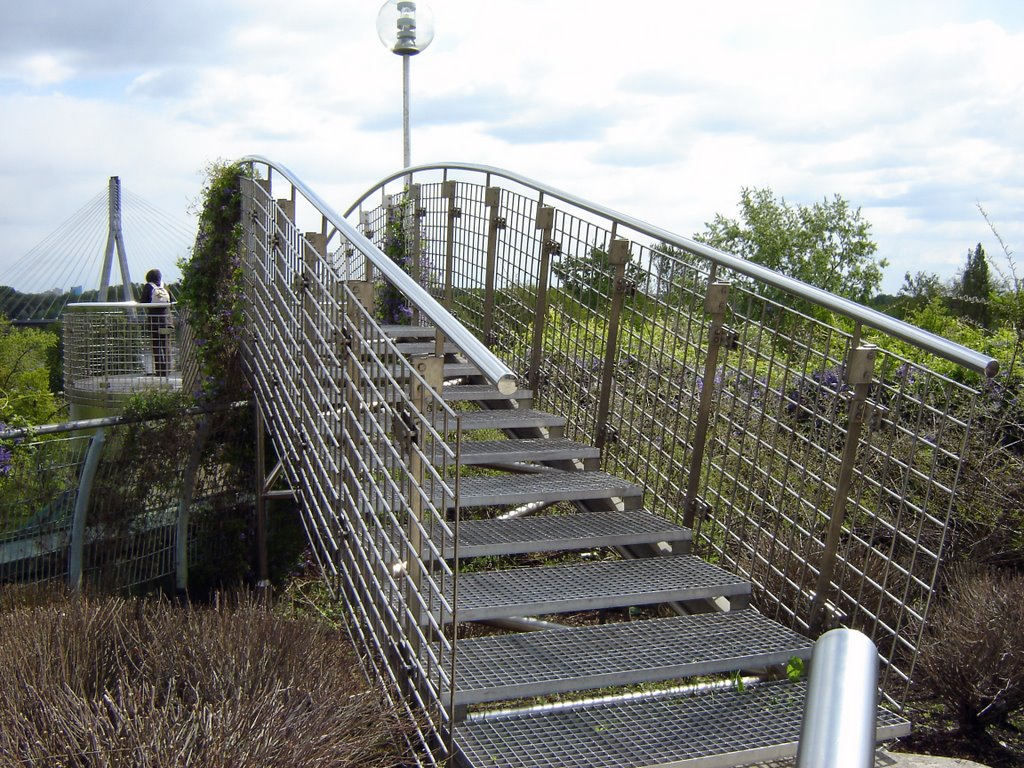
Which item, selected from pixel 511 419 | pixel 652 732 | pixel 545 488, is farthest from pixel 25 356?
pixel 652 732

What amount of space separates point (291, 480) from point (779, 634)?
3.09m

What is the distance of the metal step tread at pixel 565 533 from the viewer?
4.14 meters

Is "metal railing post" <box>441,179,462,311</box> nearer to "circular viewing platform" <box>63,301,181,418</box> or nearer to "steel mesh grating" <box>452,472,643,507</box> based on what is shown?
"steel mesh grating" <box>452,472,643,507</box>

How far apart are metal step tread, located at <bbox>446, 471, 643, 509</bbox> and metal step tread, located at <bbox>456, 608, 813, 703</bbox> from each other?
0.77 metres

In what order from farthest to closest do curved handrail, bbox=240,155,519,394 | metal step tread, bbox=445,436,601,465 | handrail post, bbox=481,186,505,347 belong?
1. handrail post, bbox=481,186,505,347
2. metal step tread, bbox=445,436,601,465
3. curved handrail, bbox=240,155,519,394

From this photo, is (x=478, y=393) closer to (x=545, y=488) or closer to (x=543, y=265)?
(x=543, y=265)

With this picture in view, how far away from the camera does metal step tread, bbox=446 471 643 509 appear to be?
442cm

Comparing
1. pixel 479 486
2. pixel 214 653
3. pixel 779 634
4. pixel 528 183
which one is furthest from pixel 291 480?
pixel 779 634

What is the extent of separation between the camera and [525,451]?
494 centimetres

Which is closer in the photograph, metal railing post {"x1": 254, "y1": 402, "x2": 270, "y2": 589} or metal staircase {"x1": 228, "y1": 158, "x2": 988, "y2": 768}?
metal staircase {"x1": 228, "y1": 158, "x2": 988, "y2": 768}

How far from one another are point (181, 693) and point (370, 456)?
3.69 ft

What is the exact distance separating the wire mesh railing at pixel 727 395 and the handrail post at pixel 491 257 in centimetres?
1

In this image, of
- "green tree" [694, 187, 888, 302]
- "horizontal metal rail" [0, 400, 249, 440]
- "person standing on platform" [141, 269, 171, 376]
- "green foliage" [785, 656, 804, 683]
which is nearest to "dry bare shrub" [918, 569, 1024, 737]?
"green foliage" [785, 656, 804, 683]

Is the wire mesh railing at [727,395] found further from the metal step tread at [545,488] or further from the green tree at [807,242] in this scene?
the green tree at [807,242]
